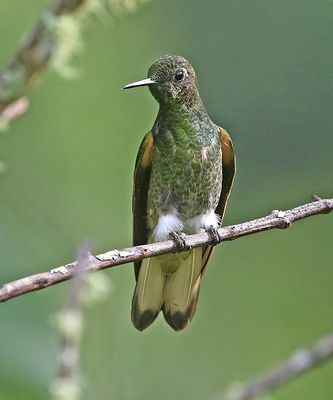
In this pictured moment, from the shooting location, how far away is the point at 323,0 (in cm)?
667

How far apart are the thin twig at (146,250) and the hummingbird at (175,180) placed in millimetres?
374

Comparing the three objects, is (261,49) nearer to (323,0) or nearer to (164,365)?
(323,0)

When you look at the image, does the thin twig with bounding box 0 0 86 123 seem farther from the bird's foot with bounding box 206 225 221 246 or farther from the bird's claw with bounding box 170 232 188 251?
the bird's foot with bounding box 206 225 221 246

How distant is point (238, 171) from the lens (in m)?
5.92

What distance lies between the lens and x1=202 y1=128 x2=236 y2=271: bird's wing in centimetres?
360

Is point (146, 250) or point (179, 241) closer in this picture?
point (146, 250)

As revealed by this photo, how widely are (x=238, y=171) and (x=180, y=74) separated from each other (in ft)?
8.52

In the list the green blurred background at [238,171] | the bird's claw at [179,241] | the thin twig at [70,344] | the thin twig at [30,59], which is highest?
the green blurred background at [238,171]

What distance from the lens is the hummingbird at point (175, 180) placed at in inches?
134

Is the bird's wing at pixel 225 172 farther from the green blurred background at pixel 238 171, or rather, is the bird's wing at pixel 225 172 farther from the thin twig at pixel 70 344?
the thin twig at pixel 70 344

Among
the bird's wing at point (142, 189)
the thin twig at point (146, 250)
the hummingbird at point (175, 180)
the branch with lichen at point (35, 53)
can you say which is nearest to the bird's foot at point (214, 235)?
the thin twig at point (146, 250)

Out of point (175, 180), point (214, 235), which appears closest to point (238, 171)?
point (175, 180)

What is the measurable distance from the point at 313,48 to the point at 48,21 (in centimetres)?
537

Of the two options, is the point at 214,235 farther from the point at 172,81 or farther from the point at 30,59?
the point at 30,59
